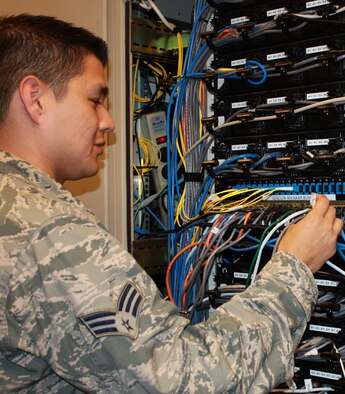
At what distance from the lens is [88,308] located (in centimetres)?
92

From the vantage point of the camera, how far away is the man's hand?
1.19 m

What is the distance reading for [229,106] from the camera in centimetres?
175

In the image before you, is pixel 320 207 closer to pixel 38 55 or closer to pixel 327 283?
pixel 327 283

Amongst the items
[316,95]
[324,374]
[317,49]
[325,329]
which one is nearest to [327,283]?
[325,329]

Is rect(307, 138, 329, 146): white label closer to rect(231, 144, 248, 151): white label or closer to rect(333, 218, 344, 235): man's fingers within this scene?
rect(231, 144, 248, 151): white label

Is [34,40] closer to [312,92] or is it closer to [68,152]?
[68,152]

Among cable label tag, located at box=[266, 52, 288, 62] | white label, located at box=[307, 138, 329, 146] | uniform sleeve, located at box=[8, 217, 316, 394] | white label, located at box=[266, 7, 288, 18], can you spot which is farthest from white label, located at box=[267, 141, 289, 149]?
uniform sleeve, located at box=[8, 217, 316, 394]

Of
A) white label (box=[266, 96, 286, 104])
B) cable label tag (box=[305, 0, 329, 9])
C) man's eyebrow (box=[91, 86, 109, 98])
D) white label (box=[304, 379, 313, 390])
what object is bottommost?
white label (box=[304, 379, 313, 390])

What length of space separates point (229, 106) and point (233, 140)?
0.38 ft

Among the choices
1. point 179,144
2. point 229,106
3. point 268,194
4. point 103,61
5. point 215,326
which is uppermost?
point 103,61

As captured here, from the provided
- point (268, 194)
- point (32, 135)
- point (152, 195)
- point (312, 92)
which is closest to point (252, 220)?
point (268, 194)

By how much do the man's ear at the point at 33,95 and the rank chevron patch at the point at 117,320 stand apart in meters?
0.46

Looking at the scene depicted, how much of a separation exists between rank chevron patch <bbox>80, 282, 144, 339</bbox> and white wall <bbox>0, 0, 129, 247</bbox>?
2.76ft

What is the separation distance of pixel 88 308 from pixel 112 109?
0.98 meters
